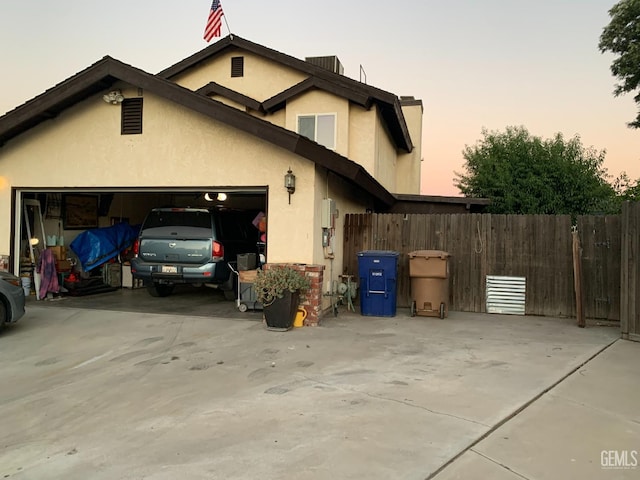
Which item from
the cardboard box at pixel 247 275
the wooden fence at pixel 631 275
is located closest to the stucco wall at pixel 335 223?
the cardboard box at pixel 247 275

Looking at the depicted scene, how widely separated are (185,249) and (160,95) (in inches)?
122

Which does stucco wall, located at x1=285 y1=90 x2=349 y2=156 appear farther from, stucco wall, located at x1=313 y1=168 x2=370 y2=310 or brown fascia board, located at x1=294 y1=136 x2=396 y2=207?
brown fascia board, located at x1=294 y1=136 x2=396 y2=207

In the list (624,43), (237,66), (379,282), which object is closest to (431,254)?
(379,282)

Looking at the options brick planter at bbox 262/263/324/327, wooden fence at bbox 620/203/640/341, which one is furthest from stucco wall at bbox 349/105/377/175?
wooden fence at bbox 620/203/640/341

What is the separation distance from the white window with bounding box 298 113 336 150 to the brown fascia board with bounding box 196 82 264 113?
150 centimetres

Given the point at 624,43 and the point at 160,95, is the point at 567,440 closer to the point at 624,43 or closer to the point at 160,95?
the point at 160,95

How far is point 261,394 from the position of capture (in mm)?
4641

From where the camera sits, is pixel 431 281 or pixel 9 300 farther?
pixel 431 281

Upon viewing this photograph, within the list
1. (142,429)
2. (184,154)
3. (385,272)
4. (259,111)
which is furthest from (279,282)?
(259,111)

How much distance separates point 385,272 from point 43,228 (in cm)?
818

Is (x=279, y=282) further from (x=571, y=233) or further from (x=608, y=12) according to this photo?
(x=608, y=12)

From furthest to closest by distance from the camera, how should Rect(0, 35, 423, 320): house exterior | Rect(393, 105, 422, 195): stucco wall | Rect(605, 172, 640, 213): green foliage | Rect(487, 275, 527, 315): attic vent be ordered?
1. Rect(605, 172, 640, 213): green foliage
2. Rect(393, 105, 422, 195): stucco wall
3. Rect(487, 275, 527, 315): attic vent
4. Rect(0, 35, 423, 320): house exterior

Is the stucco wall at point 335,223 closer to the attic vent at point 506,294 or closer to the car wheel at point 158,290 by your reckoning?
the attic vent at point 506,294

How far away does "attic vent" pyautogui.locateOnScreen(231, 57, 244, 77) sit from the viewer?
47.8 feet
